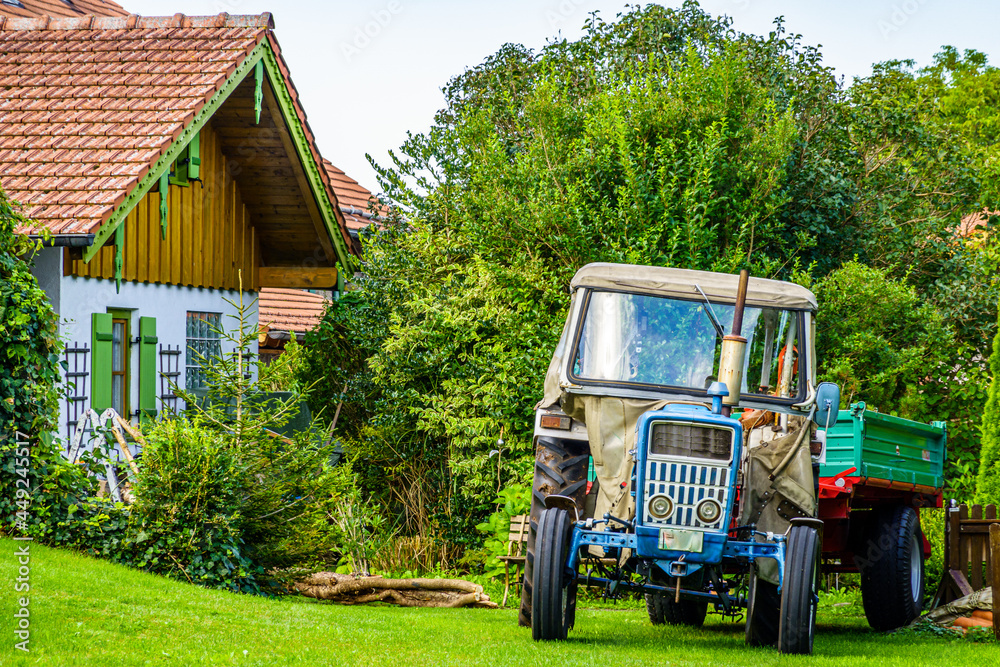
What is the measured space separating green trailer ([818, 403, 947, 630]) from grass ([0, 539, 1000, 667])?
46cm

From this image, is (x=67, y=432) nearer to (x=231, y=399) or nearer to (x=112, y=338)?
(x=112, y=338)

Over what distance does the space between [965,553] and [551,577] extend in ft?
18.3

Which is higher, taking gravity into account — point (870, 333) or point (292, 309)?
point (870, 333)

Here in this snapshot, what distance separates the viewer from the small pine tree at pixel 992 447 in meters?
11.9

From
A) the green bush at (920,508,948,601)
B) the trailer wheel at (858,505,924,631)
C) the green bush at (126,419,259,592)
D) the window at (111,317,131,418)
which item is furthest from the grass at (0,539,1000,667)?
the window at (111,317,131,418)

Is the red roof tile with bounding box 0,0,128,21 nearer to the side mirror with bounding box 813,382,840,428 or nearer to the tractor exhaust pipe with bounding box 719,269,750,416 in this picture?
the tractor exhaust pipe with bounding box 719,269,750,416

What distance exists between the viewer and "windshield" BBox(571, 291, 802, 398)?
8.45 meters

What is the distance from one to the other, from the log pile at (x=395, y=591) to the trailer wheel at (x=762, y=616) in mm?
4547

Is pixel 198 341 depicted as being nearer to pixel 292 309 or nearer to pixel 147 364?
pixel 147 364

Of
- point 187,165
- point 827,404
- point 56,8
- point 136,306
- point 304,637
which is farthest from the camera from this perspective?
point 56,8

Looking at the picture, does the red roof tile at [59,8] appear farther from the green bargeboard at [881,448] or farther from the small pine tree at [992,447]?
the small pine tree at [992,447]

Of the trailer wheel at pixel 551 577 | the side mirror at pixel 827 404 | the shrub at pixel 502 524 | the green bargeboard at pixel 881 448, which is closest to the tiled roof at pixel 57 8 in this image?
the shrub at pixel 502 524

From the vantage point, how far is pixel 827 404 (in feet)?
25.8

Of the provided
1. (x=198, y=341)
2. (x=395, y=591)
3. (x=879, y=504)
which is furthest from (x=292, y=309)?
(x=879, y=504)
